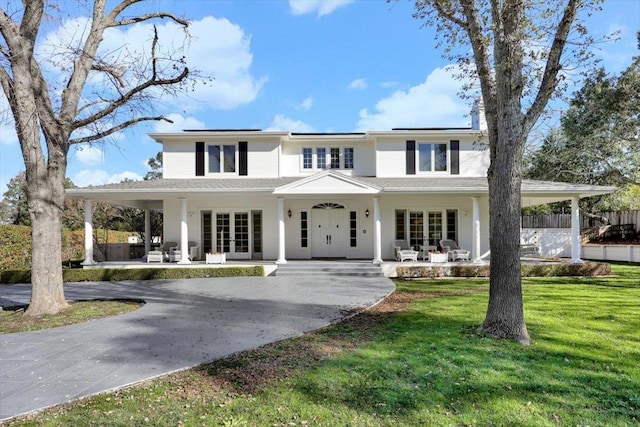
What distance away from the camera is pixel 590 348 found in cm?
571

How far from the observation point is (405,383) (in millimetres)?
4395

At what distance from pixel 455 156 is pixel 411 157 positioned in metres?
2.03

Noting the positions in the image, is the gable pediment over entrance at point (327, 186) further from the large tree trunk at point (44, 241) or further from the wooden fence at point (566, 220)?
the wooden fence at point (566, 220)

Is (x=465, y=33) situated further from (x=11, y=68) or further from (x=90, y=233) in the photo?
(x=90, y=233)

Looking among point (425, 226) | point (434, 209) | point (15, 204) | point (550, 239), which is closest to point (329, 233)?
point (425, 226)

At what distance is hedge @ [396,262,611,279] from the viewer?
14.5 m

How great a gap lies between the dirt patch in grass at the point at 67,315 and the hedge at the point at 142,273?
4.32 meters

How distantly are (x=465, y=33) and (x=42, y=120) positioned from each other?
30.2 feet

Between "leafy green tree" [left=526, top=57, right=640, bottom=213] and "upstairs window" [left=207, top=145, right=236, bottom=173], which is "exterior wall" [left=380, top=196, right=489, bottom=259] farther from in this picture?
"upstairs window" [left=207, top=145, right=236, bottom=173]

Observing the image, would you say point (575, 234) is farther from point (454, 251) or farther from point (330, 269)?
point (330, 269)

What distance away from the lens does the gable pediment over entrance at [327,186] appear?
14781 millimetres

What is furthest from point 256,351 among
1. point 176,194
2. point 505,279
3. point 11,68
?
point 176,194

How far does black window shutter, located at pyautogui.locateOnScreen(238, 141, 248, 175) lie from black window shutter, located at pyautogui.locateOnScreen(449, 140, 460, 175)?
31.3 feet

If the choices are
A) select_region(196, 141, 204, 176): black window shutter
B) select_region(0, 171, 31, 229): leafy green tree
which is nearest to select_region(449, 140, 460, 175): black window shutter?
select_region(196, 141, 204, 176): black window shutter
